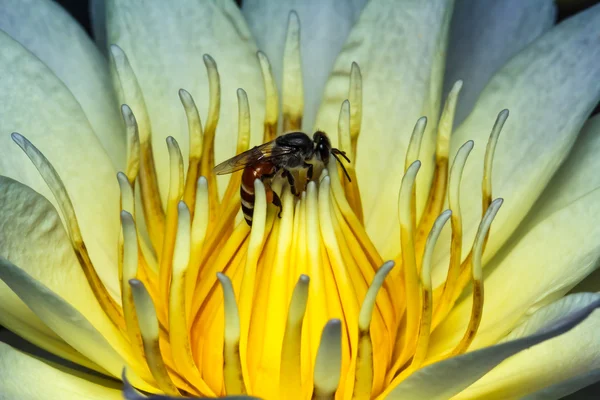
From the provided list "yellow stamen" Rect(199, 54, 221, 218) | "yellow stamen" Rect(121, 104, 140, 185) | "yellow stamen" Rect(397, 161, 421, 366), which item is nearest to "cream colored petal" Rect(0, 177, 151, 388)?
"yellow stamen" Rect(121, 104, 140, 185)

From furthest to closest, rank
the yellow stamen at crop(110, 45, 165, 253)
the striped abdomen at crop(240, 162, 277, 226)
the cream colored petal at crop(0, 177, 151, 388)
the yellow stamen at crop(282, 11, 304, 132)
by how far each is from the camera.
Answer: the yellow stamen at crop(282, 11, 304, 132) < the yellow stamen at crop(110, 45, 165, 253) < the striped abdomen at crop(240, 162, 277, 226) < the cream colored petal at crop(0, 177, 151, 388)

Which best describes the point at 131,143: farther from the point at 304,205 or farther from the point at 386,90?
the point at 386,90

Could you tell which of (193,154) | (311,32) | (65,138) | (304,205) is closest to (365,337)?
(304,205)

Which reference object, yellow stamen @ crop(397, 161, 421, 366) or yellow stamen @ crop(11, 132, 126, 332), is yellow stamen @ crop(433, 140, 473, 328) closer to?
yellow stamen @ crop(397, 161, 421, 366)

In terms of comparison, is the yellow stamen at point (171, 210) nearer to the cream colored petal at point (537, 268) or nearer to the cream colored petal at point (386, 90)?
the cream colored petal at point (386, 90)

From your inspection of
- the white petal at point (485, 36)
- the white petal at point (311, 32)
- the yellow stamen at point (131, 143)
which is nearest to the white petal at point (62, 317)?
the yellow stamen at point (131, 143)

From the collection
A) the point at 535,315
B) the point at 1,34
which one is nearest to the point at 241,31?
the point at 1,34

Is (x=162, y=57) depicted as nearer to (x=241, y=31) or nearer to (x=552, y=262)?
(x=241, y=31)
